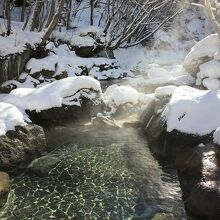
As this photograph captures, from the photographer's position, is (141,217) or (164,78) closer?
(141,217)

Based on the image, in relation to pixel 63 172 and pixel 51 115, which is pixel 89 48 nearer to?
pixel 51 115

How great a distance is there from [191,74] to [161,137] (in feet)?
23.8

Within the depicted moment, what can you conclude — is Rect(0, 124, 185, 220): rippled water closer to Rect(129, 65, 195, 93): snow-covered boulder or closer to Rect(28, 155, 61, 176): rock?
Rect(28, 155, 61, 176): rock

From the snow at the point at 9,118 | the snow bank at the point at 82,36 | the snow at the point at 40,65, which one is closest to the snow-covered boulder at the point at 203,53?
the snow at the point at 40,65

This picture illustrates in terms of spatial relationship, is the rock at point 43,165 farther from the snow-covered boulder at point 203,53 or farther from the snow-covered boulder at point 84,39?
the snow-covered boulder at point 84,39

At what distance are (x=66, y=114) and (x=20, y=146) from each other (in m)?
2.82

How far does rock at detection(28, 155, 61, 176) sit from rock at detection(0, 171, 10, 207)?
85 centimetres

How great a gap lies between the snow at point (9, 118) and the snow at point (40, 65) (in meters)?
5.69

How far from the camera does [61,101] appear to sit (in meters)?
11.5

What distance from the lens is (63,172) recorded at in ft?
27.9

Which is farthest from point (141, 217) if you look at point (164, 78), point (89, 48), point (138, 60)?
point (138, 60)

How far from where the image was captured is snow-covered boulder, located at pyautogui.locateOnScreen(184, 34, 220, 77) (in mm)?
15633

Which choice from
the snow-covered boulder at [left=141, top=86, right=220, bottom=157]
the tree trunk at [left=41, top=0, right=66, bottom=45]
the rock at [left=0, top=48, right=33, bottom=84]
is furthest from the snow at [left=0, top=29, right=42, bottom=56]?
the snow-covered boulder at [left=141, top=86, right=220, bottom=157]

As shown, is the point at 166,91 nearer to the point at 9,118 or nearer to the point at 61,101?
the point at 61,101
